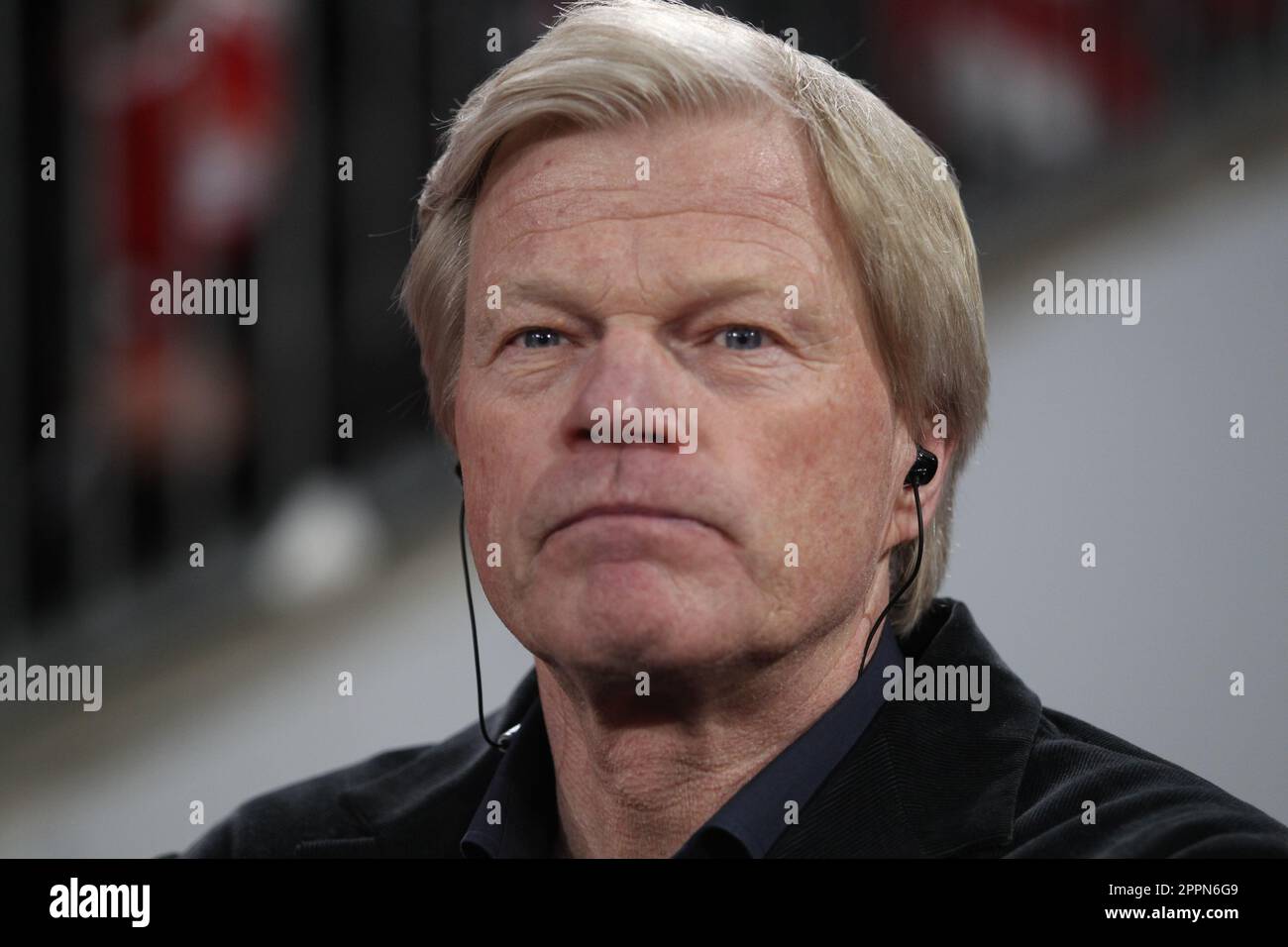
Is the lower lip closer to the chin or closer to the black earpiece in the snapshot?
the chin

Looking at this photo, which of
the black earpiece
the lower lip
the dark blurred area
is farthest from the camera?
the dark blurred area

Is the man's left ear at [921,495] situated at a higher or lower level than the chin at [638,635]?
higher

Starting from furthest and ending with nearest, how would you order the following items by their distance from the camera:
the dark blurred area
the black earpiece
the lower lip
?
1. the dark blurred area
2. the black earpiece
3. the lower lip

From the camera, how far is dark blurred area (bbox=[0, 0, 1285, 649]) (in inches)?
83.6

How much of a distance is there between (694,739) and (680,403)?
234 mm

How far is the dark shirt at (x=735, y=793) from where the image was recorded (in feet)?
3.62

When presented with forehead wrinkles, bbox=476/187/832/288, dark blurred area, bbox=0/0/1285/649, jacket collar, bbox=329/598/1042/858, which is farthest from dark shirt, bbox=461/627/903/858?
dark blurred area, bbox=0/0/1285/649

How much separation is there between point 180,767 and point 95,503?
1.19 feet

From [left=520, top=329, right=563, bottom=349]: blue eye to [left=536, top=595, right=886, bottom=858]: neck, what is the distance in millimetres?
214

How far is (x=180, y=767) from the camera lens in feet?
6.77

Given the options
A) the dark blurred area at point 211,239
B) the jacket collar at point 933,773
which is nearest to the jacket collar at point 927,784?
the jacket collar at point 933,773

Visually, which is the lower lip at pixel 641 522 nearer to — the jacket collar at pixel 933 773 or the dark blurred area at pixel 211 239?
the jacket collar at pixel 933 773

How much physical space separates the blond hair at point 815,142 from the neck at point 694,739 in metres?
0.18
